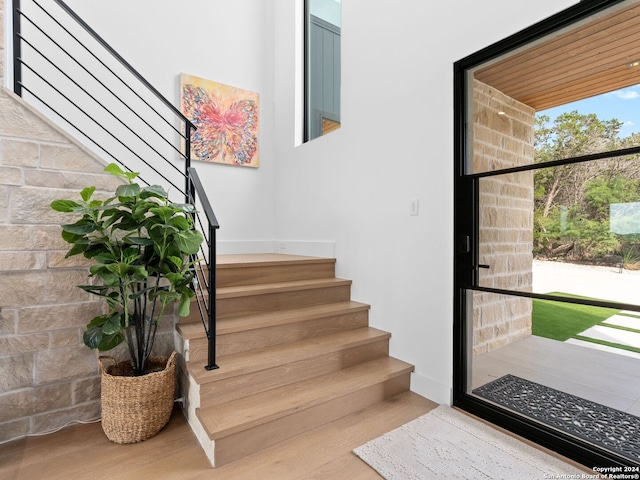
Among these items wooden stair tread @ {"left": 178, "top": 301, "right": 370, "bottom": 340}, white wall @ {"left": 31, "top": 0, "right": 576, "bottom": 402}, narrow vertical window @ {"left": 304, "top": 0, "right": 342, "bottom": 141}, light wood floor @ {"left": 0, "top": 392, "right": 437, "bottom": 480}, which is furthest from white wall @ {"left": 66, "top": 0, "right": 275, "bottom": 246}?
light wood floor @ {"left": 0, "top": 392, "right": 437, "bottom": 480}

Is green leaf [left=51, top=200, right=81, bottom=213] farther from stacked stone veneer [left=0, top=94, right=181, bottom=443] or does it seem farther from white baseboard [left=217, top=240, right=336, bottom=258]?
white baseboard [left=217, top=240, right=336, bottom=258]

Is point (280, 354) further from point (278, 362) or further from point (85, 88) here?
point (85, 88)

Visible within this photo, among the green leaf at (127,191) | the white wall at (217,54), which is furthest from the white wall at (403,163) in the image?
the green leaf at (127,191)

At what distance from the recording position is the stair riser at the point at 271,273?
258 cm

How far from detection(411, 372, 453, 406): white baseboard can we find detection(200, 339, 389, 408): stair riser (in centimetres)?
29

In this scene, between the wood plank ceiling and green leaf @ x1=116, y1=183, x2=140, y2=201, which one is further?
green leaf @ x1=116, y1=183, x2=140, y2=201

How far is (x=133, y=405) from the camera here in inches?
68.9

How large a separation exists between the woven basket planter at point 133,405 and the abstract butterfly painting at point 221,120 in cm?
235

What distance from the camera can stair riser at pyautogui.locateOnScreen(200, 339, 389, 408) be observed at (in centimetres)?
184

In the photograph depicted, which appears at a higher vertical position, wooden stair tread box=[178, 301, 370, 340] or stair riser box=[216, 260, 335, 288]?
stair riser box=[216, 260, 335, 288]

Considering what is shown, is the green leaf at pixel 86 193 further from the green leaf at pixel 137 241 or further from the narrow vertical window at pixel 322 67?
the narrow vertical window at pixel 322 67

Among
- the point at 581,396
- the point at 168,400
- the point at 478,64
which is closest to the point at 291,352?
the point at 168,400

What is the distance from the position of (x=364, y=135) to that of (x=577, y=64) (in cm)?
144

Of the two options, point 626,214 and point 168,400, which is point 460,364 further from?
point 168,400
